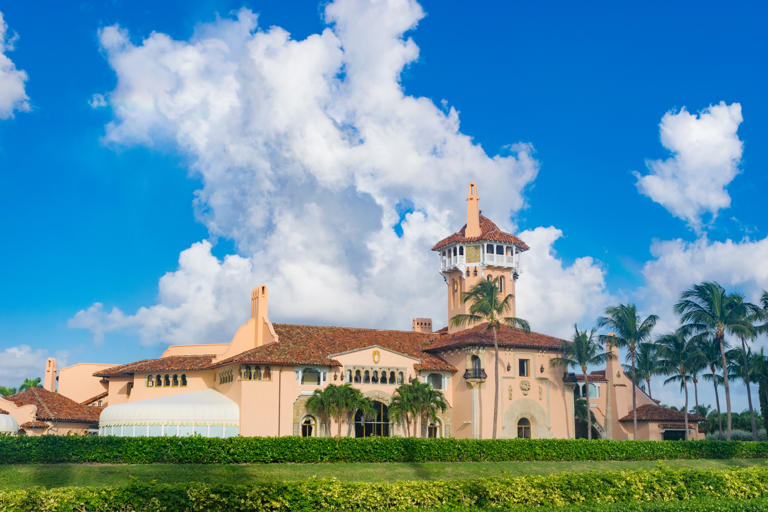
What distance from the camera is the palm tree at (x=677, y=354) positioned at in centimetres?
6877

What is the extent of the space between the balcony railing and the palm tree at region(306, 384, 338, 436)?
34.7ft

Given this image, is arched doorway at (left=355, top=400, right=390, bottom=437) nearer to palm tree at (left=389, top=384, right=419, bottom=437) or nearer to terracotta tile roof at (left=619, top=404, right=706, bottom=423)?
palm tree at (left=389, top=384, right=419, bottom=437)

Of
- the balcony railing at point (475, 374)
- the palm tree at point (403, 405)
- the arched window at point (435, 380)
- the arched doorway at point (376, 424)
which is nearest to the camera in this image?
the palm tree at point (403, 405)

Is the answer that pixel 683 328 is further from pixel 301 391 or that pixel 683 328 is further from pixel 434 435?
pixel 301 391

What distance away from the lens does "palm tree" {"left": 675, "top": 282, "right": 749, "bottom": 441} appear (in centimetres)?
6144

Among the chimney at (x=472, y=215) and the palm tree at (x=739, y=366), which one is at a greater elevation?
the chimney at (x=472, y=215)

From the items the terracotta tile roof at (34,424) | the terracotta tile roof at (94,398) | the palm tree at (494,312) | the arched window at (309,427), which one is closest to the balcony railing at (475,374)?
the palm tree at (494,312)

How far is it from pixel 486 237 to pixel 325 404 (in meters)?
22.8

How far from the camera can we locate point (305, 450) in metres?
45.2

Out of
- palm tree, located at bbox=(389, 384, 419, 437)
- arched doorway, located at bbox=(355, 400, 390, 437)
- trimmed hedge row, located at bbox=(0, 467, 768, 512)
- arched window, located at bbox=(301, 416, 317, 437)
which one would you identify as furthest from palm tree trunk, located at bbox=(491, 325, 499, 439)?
trimmed hedge row, located at bbox=(0, 467, 768, 512)

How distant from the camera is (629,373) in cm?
7719

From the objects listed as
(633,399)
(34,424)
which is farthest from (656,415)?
(34,424)

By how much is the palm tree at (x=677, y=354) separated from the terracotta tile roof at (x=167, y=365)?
130 feet

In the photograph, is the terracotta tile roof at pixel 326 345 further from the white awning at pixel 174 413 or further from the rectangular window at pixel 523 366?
the rectangular window at pixel 523 366
